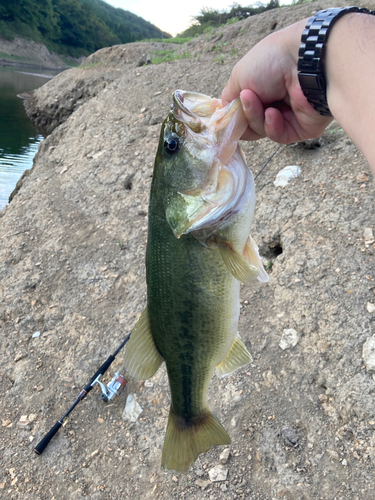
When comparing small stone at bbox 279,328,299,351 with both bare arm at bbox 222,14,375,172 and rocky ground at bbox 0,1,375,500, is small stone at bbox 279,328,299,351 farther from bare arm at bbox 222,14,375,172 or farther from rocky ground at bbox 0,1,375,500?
bare arm at bbox 222,14,375,172

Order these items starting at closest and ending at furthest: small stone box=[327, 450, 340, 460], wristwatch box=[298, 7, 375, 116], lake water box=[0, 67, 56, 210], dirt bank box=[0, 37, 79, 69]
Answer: wristwatch box=[298, 7, 375, 116] < small stone box=[327, 450, 340, 460] < lake water box=[0, 67, 56, 210] < dirt bank box=[0, 37, 79, 69]

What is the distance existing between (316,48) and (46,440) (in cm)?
361

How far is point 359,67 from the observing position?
3.73 feet

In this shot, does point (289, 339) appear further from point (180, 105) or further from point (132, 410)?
point (180, 105)

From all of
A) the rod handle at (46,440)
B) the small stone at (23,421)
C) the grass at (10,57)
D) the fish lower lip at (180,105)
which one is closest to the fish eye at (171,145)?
the fish lower lip at (180,105)

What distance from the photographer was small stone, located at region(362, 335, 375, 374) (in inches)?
103

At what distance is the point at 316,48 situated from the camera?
1.34 m

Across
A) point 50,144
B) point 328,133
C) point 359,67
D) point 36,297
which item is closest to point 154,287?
point 359,67

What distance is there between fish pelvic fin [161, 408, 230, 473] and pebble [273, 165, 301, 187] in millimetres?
3167

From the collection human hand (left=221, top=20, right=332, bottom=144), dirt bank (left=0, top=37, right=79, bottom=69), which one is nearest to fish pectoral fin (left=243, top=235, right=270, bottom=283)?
human hand (left=221, top=20, right=332, bottom=144)

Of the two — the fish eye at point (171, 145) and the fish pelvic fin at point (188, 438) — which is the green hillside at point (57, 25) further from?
the fish pelvic fin at point (188, 438)

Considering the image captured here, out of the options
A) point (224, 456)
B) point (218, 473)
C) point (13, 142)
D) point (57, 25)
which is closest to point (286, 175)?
point (224, 456)

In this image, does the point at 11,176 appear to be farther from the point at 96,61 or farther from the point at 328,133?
the point at 328,133

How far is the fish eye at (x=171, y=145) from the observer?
157 centimetres
